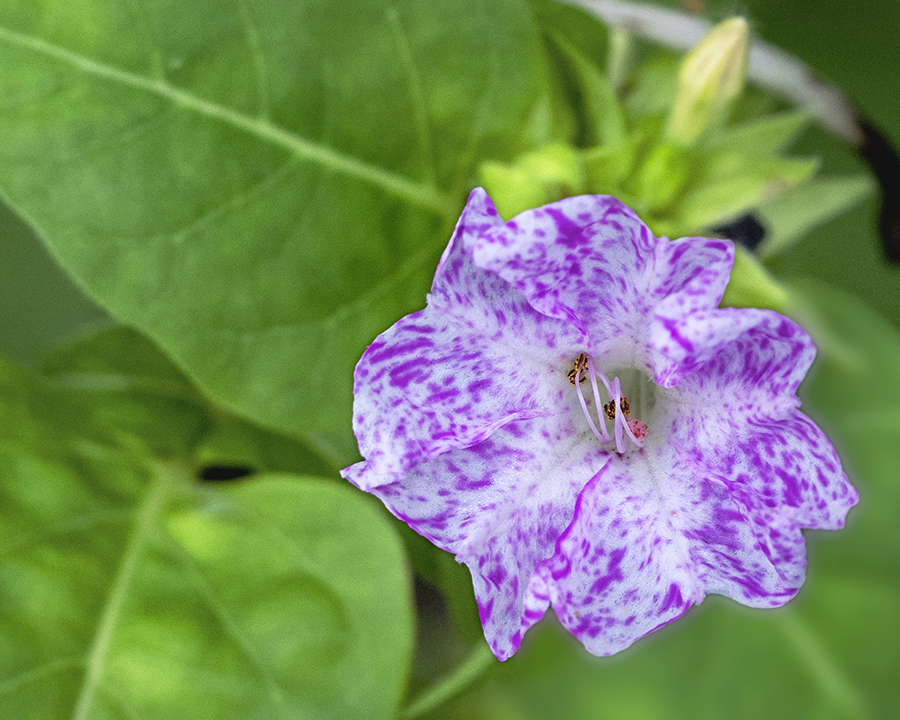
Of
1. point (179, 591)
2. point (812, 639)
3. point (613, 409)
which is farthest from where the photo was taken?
point (812, 639)

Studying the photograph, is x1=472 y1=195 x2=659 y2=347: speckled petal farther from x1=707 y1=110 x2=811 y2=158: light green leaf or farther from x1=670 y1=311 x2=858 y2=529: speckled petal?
x1=707 y1=110 x2=811 y2=158: light green leaf

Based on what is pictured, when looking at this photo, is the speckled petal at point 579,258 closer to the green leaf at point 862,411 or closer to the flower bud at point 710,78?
the flower bud at point 710,78

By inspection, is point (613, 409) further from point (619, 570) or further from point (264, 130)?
point (264, 130)

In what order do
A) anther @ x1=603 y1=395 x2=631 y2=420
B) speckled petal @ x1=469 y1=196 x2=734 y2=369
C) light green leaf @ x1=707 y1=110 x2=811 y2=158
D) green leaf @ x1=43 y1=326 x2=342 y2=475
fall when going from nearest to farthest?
Answer: speckled petal @ x1=469 y1=196 x2=734 y2=369
anther @ x1=603 y1=395 x2=631 y2=420
light green leaf @ x1=707 y1=110 x2=811 y2=158
green leaf @ x1=43 y1=326 x2=342 y2=475

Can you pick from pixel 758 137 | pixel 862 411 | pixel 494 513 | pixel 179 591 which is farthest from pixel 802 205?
pixel 179 591

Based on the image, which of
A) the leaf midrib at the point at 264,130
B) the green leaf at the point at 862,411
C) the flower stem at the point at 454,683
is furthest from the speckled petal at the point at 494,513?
the green leaf at the point at 862,411

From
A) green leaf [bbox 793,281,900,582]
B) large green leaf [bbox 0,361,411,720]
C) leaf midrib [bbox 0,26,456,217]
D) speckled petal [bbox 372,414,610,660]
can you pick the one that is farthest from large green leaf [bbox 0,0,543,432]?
green leaf [bbox 793,281,900,582]
